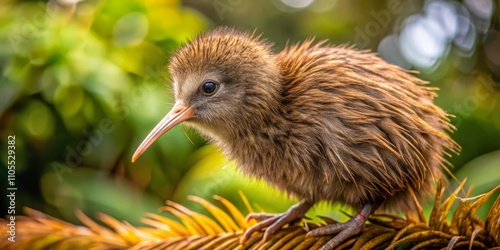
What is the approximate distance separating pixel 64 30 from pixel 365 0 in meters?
0.82

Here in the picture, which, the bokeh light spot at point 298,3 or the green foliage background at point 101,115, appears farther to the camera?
the bokeh light spot at point 298,3

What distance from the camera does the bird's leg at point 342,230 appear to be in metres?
0.76

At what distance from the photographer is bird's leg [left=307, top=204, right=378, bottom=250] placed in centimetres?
76

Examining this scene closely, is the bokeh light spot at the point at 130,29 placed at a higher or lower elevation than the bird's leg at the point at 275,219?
higher

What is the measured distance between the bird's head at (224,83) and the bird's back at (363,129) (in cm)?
4

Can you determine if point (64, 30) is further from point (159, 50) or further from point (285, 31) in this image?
point (285, 31)

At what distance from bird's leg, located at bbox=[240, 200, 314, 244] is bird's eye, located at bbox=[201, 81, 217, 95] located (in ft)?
0.61

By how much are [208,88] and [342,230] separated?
251 mm

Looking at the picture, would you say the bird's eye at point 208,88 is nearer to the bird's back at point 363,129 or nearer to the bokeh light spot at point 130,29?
the bird's back at point 363,129

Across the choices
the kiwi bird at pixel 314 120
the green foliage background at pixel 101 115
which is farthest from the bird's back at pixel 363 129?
the green foliage background at pixel 101 115

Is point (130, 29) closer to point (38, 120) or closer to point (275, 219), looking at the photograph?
point (38, 120)

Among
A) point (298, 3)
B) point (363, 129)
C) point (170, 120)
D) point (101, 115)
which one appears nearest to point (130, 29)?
point (101, 115)

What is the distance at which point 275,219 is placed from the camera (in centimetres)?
89

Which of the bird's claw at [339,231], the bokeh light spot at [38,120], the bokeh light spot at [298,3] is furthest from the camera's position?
Answer: the bokeh light spot at [298,3]
